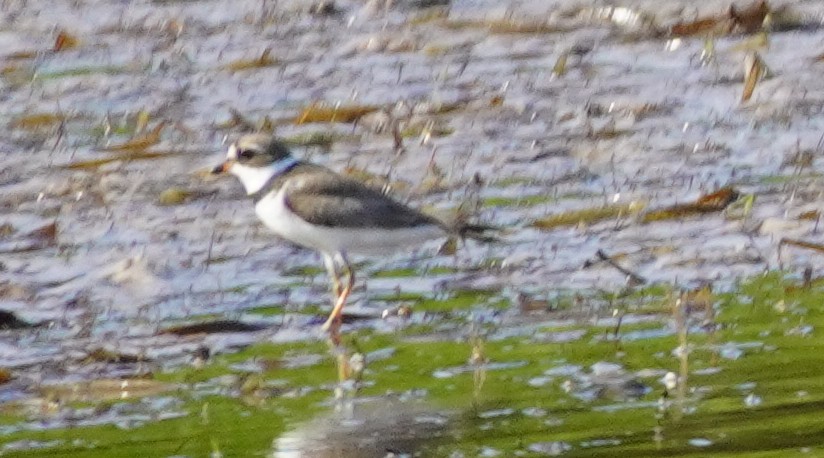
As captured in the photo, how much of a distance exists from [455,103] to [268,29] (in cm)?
267

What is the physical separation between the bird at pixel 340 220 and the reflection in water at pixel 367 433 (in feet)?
6.22

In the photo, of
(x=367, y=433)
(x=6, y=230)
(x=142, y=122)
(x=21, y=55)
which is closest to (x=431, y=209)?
(x=6, y=230)

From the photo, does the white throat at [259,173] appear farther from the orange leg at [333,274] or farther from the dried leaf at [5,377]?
the dried leaf at [5,377]

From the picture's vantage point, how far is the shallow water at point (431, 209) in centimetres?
701

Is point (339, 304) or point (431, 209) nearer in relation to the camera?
point (339, 304)

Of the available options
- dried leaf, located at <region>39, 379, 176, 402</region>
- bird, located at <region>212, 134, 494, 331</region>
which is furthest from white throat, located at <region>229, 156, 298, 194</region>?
dried leaf, located at <region>39, 379, 176, 402</region>

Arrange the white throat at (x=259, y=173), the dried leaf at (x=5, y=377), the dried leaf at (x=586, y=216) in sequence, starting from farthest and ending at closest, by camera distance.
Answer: the dried leaf at (x=586, y=216)
the white throat at (x=259, y=173)
the dried leaf at (x=5, y=377)

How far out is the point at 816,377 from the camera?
6895 millimetres

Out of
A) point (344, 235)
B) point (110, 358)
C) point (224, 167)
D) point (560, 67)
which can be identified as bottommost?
point (110, 358)

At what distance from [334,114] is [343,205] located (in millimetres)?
3063

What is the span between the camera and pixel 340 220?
909cm

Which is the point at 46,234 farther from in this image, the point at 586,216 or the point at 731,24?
the point at 731,24

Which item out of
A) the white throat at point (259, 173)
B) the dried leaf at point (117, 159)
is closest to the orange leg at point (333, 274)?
the white throat at point (259, 173)

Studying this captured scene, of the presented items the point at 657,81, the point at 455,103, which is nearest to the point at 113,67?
the point at 455,103
